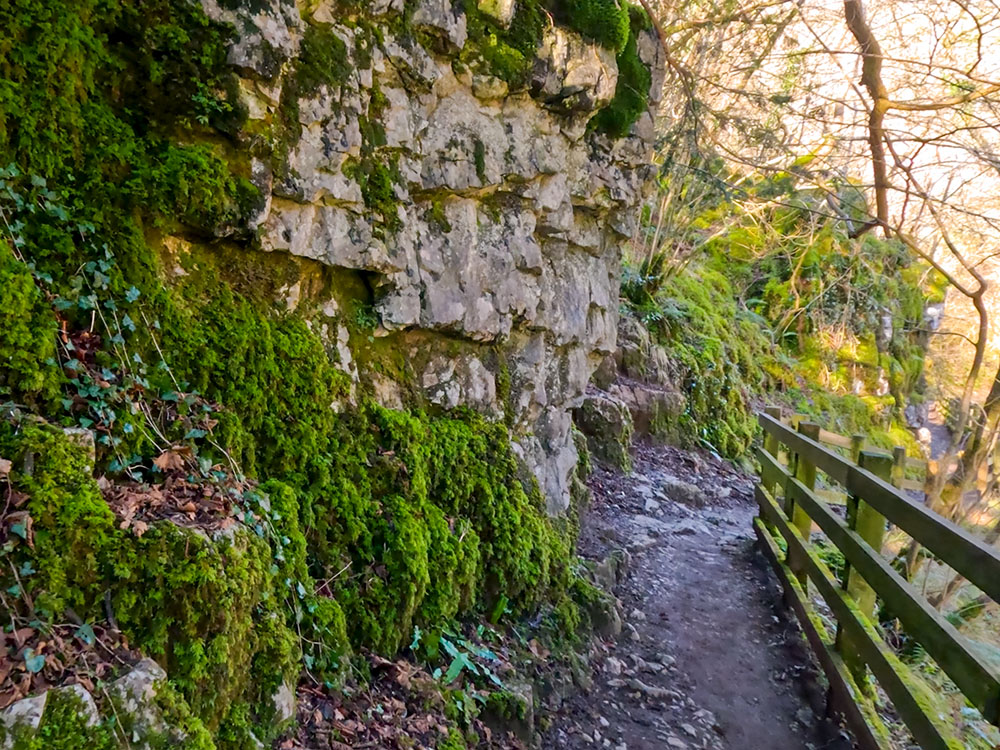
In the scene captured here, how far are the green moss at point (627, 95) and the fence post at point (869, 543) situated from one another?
12.3 feet

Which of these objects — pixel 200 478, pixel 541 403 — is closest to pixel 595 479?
pixel 541 403

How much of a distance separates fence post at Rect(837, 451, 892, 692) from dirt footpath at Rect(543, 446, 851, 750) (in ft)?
1.40

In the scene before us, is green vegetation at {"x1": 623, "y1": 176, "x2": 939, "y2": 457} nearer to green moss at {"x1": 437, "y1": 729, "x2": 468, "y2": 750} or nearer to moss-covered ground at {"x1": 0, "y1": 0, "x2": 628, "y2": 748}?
moss-covered ground at {"x1": 0, "y1": 0, "x2": 628, "y2": 748}

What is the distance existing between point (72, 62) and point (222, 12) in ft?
2.33

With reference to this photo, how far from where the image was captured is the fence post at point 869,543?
147 inches

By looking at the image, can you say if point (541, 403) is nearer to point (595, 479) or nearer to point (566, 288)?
point (566, 288)

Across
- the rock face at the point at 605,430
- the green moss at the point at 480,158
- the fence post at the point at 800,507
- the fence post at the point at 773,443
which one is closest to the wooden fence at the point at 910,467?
the fence post at the point at 773,443

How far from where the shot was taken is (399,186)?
3.98m

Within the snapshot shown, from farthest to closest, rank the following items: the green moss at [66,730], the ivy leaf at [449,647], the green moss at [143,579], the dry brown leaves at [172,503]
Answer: the ivy leaf at [449,647], the dry brown leaves at [172,503], the green moss at [143,579], the green moss at [66,730]

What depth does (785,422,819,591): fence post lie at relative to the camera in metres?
5.23

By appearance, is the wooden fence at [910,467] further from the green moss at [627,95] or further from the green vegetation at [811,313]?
the green vegetation at [811,313]

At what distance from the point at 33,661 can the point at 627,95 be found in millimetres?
6121

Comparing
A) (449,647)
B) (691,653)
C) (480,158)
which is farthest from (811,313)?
(449,647)

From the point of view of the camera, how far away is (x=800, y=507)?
5336mm
